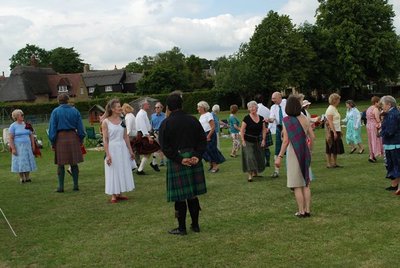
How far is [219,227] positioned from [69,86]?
87.9 meters

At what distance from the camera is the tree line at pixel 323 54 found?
58031 mm

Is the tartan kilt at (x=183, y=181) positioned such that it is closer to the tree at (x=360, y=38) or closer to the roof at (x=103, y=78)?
the tree at (x=360, y=38)

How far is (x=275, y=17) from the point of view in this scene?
62.3 metres

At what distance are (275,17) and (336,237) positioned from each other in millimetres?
58792

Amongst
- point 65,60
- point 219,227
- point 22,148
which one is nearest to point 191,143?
point 219,227

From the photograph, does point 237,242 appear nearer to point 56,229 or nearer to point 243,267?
point 243,267

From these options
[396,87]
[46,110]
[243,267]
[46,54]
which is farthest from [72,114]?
[46,54]

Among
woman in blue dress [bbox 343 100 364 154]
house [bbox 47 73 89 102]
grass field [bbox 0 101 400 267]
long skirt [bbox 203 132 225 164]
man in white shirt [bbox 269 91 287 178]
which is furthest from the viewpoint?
house [bbox 47 73 89 102]

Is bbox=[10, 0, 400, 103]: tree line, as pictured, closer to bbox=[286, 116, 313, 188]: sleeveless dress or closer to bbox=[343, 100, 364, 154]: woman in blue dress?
bbox=[343, 100, 364, 154]: woman in blue dress

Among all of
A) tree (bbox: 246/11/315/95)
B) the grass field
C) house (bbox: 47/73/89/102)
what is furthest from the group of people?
house (bbox: 47/73/89/102)

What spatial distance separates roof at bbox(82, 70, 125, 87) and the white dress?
93.0 meters

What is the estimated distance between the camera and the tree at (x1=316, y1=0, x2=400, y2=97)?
57688 millimetres

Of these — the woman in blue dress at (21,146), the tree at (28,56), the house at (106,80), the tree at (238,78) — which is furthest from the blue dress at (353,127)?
the tree at (28,56)

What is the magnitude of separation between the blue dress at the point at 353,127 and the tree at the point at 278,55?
43017 millimetres
